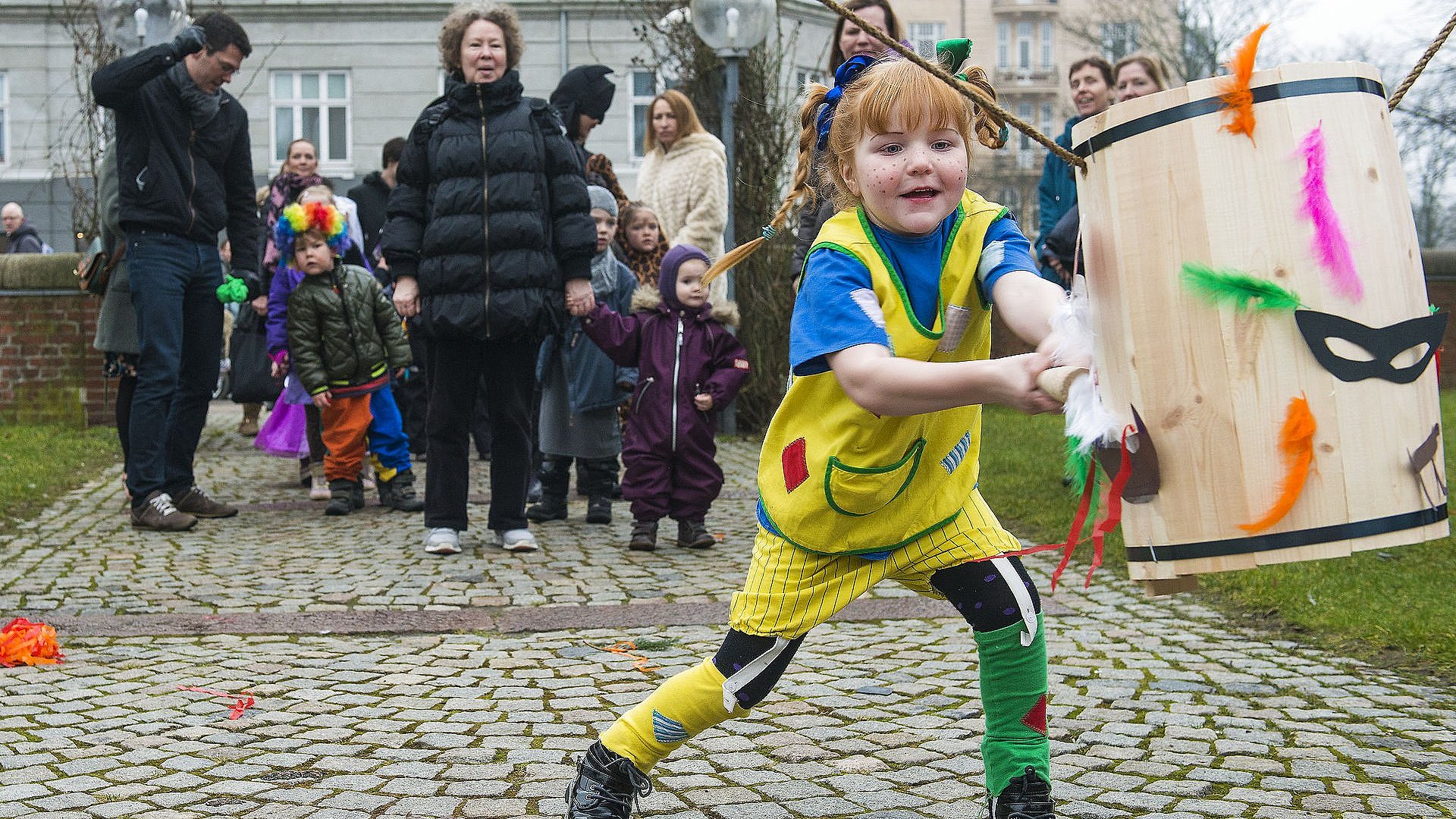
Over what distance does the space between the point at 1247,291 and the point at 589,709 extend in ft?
8.20

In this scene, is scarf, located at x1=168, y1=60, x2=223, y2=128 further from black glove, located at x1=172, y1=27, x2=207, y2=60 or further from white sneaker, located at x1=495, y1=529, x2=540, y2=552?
white sneaker, located at x1=495, y1=529, x2=540, y2=552

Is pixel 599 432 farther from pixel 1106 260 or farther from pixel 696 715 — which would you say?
pixel 1106 260

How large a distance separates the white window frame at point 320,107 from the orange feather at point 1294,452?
96.0ft

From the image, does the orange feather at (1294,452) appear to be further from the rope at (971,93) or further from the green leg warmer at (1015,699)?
the green leg warmer at (1015,699)

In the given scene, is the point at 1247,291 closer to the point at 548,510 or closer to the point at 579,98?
the point at 548,510

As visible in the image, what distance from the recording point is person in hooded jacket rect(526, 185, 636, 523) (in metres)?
7.64

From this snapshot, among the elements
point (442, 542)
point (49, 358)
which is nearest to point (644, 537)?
point (442, 542)

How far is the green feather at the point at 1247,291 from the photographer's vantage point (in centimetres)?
217

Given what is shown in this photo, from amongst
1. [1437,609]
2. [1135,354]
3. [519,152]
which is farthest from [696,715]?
[519,152]

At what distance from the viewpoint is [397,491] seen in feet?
27.8

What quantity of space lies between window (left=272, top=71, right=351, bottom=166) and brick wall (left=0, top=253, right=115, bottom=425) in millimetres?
17963

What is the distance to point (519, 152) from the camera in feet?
20.7

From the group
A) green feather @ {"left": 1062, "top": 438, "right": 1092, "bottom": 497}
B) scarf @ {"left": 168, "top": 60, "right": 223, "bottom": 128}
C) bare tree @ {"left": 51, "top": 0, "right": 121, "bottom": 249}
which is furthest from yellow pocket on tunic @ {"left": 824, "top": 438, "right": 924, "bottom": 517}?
bare tree @ {"left": 51, "top": 0, "right": 121, "bottom": 249}

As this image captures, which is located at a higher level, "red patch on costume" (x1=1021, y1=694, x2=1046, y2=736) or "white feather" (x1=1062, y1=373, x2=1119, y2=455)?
"white feather" (x1=1062, y1=373, x2=1119, y2=455)
